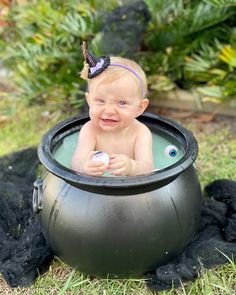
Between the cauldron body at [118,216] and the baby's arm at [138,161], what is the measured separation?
0.11 metres

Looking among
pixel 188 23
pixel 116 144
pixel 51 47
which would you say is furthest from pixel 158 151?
pixel 51 47

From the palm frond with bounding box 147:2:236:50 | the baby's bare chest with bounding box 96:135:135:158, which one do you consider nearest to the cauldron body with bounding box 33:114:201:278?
the baby's bare chest with bounding box 96:135:135:158

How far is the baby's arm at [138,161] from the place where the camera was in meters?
1.76

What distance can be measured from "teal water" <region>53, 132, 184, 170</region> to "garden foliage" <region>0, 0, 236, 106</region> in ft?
3.58

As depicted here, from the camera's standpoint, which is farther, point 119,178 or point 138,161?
point 138,161

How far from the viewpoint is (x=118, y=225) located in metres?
1.73

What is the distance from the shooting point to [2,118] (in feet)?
11.4

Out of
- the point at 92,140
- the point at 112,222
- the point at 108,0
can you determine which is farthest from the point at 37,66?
the point at 112,222

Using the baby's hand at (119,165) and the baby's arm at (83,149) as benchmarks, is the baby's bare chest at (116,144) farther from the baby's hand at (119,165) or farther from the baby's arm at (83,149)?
the baby's hand at (119,165)

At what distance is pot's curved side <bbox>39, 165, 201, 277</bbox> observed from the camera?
1731mm

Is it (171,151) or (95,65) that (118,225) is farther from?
(95,65)

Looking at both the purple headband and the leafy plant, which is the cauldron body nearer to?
the purple headband

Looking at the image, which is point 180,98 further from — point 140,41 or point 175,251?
point 175,251

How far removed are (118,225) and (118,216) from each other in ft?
0.12
